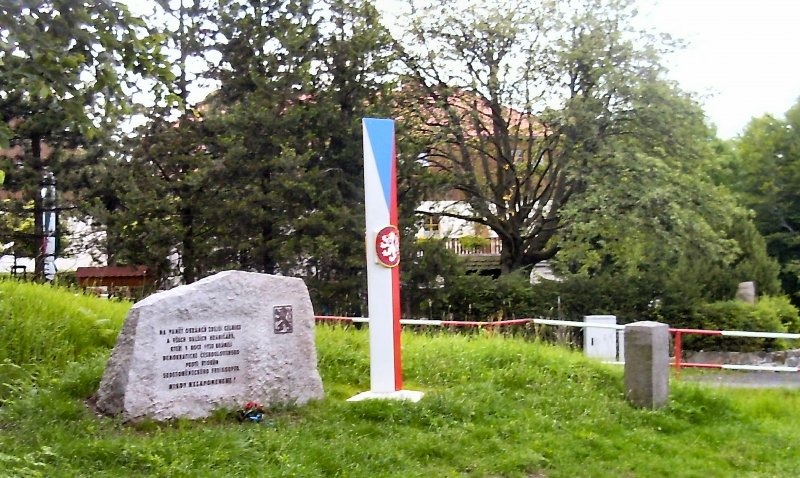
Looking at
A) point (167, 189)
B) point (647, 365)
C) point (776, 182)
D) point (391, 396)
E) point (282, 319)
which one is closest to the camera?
point (282, 319)

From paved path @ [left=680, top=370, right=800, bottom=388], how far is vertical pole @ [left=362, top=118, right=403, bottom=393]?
19.9 feet

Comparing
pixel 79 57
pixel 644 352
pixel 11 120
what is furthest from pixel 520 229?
pixel 79 57

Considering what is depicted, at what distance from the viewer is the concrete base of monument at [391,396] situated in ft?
26.2

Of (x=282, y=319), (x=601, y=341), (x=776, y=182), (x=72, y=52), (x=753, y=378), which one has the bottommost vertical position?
(x=753, y=378)

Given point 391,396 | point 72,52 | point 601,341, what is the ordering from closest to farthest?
point 72,52 → point 391,396 → point 601,341

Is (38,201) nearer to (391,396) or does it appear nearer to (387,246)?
(387,246)

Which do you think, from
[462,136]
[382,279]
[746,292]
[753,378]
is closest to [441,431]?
[382,279]

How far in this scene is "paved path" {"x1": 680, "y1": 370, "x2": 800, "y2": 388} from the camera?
43.1 feet

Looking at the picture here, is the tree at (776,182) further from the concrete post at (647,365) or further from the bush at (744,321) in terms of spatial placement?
the concrete post at (647,365)

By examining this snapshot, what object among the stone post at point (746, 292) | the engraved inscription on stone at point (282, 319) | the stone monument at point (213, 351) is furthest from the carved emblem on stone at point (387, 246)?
the stone post at point (746, 292)

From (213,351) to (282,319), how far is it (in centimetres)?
76

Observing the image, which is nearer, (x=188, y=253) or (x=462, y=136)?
(x=188, y=253)

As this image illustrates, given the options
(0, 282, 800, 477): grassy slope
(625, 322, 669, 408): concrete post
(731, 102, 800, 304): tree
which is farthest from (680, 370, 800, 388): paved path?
(731, 102, 800, 304): tree

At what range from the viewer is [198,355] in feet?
24.1
